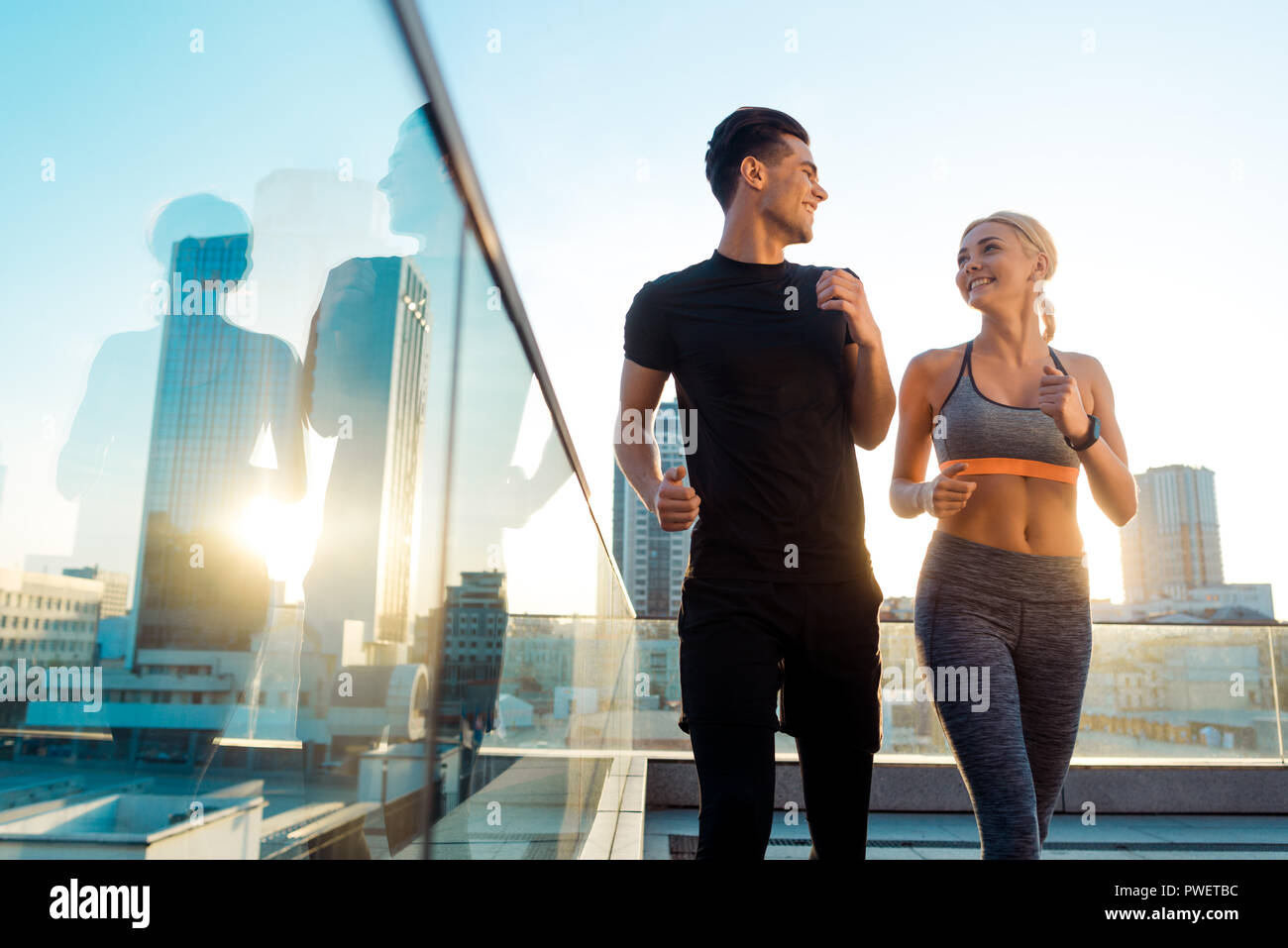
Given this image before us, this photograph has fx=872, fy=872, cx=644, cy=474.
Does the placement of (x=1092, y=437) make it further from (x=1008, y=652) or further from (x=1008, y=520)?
(x=1008, y=652)

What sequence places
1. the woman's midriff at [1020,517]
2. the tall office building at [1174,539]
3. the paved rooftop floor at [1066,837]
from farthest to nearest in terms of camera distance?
the tall office building at [1174,539]
the paved rooftop floor at [1066,837]
the woman's midriff at [1020,517]

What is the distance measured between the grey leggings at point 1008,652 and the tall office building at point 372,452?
104 cm

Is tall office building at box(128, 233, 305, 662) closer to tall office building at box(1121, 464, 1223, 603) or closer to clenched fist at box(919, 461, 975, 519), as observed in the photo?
clenched fist at box(919, 461, 975, 519)

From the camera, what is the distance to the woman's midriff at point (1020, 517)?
1.74 meters

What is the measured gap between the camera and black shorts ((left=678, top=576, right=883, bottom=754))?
134 cm

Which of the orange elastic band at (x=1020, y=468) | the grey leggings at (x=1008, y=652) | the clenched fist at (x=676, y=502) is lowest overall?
the grey leggings at (x=1008, y=652)

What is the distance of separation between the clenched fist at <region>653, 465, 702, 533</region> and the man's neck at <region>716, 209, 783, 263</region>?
53cm

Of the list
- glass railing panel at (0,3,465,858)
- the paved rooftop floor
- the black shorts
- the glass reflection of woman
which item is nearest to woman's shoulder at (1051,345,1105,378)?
the glass reflection of woman

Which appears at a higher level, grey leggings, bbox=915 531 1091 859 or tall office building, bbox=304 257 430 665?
tall office building, bbox=304 257 430 665

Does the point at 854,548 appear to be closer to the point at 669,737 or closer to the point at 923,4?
the point at 923,4

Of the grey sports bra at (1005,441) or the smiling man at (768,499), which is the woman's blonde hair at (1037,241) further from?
the smiling man at (768,499)

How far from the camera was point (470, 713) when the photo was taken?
1567 millimetres

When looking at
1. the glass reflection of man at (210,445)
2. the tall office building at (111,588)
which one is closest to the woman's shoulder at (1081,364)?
the glass reflection of man at (210,445)
